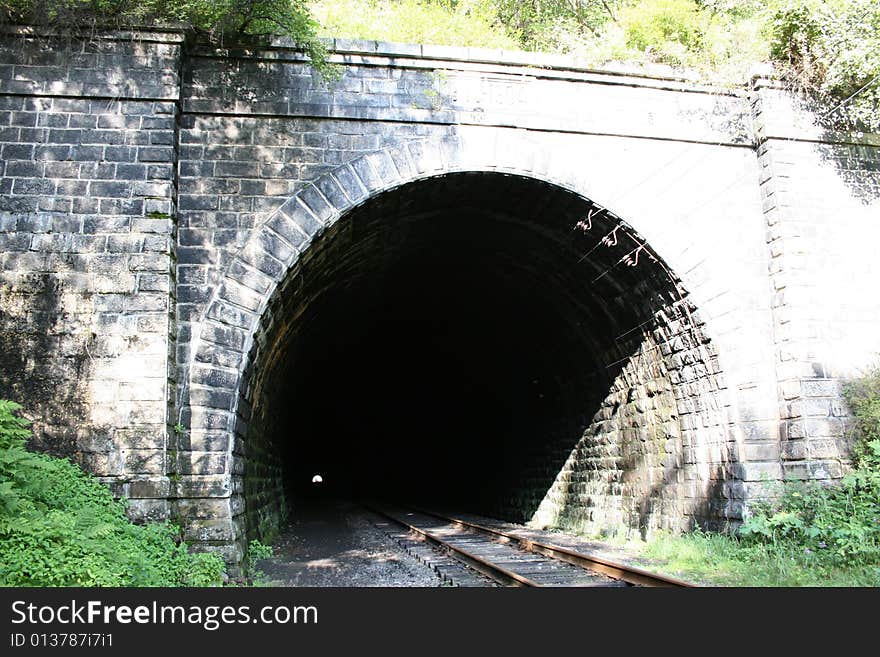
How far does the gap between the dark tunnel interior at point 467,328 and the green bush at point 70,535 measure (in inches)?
89.4

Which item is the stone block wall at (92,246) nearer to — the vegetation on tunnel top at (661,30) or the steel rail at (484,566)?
the vegetation on tunnel top at (661,30)

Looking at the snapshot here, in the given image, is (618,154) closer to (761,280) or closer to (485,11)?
(761,280)

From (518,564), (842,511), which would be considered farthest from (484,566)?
(842,511)

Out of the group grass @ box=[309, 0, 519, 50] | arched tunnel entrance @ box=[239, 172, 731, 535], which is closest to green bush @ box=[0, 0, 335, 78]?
grass @ box=[309, 0, 519, 50]

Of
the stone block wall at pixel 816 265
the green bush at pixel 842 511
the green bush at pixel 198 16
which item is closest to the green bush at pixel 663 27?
the stone block wall at pixel 816 265

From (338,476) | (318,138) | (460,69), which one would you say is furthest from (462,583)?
(338,476)

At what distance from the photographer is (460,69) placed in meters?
8.75

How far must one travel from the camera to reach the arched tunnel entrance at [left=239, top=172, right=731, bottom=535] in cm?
902

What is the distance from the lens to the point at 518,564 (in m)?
8.68

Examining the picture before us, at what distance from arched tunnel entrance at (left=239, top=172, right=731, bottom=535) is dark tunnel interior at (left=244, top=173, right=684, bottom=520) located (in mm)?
39

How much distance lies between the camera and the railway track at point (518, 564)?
7223 millimetres

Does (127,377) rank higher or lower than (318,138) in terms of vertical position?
lower

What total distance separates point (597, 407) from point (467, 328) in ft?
13.8

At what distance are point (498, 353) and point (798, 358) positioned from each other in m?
7.25
